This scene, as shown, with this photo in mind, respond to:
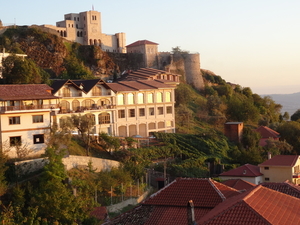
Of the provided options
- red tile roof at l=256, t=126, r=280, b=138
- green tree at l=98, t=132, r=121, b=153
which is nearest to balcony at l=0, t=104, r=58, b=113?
green tree at l=98, t=132, r=121, b=153

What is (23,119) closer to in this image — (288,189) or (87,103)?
(87,103)

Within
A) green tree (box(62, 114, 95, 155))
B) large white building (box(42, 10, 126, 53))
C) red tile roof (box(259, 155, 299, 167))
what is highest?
large white building (box(42, 10, 126, 53))

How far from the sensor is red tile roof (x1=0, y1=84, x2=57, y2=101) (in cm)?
3381

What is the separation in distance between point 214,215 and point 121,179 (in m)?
16.9

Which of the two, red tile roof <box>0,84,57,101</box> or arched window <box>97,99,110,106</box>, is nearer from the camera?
red tile roof <box>0,84,57,101</box>

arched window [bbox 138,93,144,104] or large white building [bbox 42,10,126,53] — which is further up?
large white building [bbox 42,10,126,53]

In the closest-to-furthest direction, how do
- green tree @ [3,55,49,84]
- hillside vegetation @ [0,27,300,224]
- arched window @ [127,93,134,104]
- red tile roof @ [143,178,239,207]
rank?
red tile roof @ [143,178,239,207] → hillside vegetation @ [0,27,300,224] → green tree @ [3,55,49,84] → arched window @ [127,93,134,104]

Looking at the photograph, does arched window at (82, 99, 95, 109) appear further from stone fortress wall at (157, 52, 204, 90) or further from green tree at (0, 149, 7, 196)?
stone fortress wall at (157, 52, 204, 90)

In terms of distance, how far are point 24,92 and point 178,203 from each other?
19638 mm

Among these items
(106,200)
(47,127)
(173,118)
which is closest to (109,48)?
(173,118)

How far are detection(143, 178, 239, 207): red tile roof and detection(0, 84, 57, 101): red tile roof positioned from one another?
57.3 ft

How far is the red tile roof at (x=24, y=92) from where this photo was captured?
33812 mm

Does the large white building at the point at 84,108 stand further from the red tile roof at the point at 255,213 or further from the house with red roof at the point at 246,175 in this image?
the red tile roof at the point at 255,213

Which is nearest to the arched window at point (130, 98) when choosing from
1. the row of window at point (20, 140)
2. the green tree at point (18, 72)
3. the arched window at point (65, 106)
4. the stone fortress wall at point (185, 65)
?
the arched window at point (65, 106)
